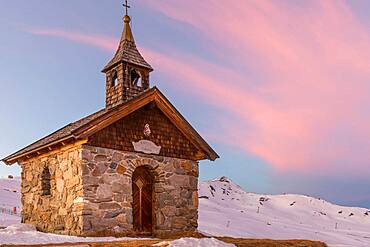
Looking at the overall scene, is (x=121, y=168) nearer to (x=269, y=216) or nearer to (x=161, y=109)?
(x=161, y=109)

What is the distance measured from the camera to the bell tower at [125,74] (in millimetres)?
19250

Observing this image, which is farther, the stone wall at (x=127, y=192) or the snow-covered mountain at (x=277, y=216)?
the snow-covered mountain at (x=277, y=216)

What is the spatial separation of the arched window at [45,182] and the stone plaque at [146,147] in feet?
11.9

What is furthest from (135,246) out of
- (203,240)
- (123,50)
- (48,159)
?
(123,50)

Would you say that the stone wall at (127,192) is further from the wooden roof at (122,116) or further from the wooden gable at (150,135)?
the wooden roof at (122,116)

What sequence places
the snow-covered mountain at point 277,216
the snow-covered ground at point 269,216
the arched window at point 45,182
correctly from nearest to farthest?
the arched window at point 45,182, the snow-covered ground at point 269,216, the snow-covered mountain at point 277,216

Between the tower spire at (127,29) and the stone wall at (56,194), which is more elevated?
the tower spire at (127,29)

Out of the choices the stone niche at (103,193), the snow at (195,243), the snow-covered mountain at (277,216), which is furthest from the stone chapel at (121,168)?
the snow-covered mountain at (277,216)

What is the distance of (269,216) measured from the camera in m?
40.1

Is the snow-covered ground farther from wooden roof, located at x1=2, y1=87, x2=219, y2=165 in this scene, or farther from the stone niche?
wooden roof, located at x1=2, y1=87, x2=219, y2=165

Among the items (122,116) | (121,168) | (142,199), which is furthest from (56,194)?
(122,116)

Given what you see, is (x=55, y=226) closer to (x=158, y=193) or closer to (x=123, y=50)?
(x=158, y=193)

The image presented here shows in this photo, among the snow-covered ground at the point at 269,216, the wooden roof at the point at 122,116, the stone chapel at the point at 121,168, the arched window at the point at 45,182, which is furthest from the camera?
the snow-covered ground at the point at 269,216

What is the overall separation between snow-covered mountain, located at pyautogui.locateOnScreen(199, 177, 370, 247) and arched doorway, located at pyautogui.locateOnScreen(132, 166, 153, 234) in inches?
377
